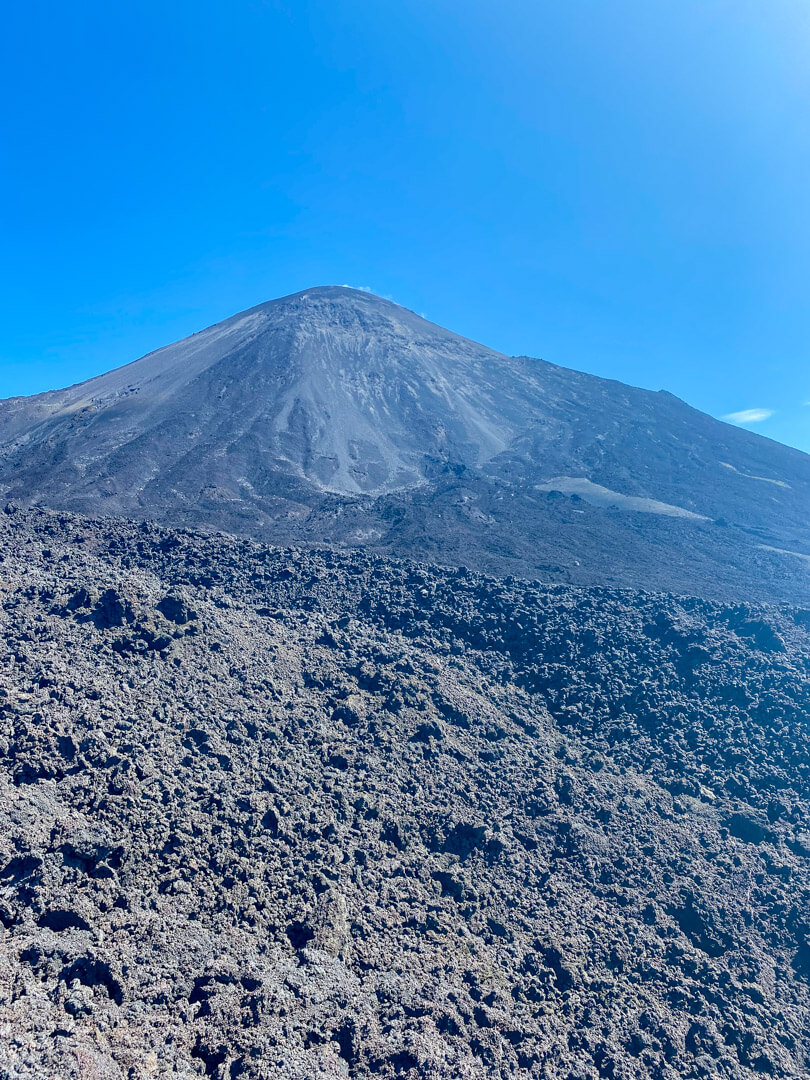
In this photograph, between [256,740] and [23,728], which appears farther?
[256,740]

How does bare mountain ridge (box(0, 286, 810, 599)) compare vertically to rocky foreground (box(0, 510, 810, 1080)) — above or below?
above

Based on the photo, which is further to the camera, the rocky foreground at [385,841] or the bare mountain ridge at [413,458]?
the bare mountain ridge at [413,458]

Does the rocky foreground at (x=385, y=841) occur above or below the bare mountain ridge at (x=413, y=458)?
below

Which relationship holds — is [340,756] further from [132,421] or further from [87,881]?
[132,421]

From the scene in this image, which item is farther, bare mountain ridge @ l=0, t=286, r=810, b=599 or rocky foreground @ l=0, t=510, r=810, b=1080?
bare mountain ridge @ l=0, t=286, r=810, b=599

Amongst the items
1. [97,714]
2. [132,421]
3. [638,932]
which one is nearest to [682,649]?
[638,932]
